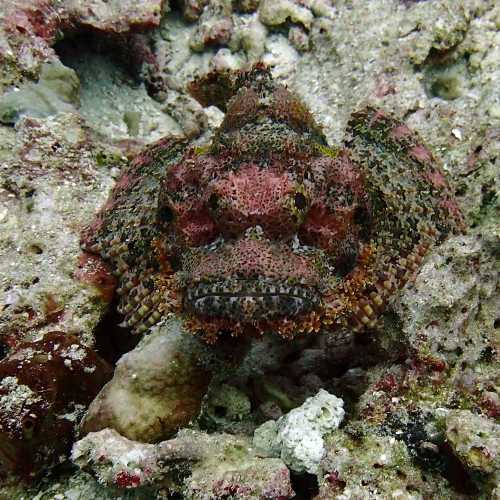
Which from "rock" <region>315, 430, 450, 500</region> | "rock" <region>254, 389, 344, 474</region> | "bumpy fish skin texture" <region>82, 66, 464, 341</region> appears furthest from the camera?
"bumpy fish skin texture" <region>82, 66, 464, 341</region>

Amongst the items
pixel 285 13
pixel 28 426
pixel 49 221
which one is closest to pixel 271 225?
pixel 28 426

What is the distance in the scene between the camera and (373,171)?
12.5 ft

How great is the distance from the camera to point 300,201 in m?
2.98

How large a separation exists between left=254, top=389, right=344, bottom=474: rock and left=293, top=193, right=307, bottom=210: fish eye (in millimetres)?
1034

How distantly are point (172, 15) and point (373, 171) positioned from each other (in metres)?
4.07

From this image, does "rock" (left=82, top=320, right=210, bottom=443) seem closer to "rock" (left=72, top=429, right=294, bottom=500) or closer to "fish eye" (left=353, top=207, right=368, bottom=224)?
"rock" (left=72, top=429, right=294, bottom=500)

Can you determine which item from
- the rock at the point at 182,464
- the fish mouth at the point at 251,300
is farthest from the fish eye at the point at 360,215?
the rock at the point at 182,464

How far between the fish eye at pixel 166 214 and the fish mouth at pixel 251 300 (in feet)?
2.21

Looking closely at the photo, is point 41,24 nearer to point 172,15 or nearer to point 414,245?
point 172,15

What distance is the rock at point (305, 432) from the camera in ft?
8.46

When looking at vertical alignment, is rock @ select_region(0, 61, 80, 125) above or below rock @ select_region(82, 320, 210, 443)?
above

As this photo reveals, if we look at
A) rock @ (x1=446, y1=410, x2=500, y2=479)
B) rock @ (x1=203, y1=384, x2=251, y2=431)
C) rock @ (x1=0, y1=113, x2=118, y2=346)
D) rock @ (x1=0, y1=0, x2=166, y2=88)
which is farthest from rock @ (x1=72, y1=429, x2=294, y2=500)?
rock @ (x1=0, y1=0, x2=166, y2=88)

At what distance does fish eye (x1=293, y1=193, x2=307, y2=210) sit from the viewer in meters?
2.95

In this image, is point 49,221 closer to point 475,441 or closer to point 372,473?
point 372,473
